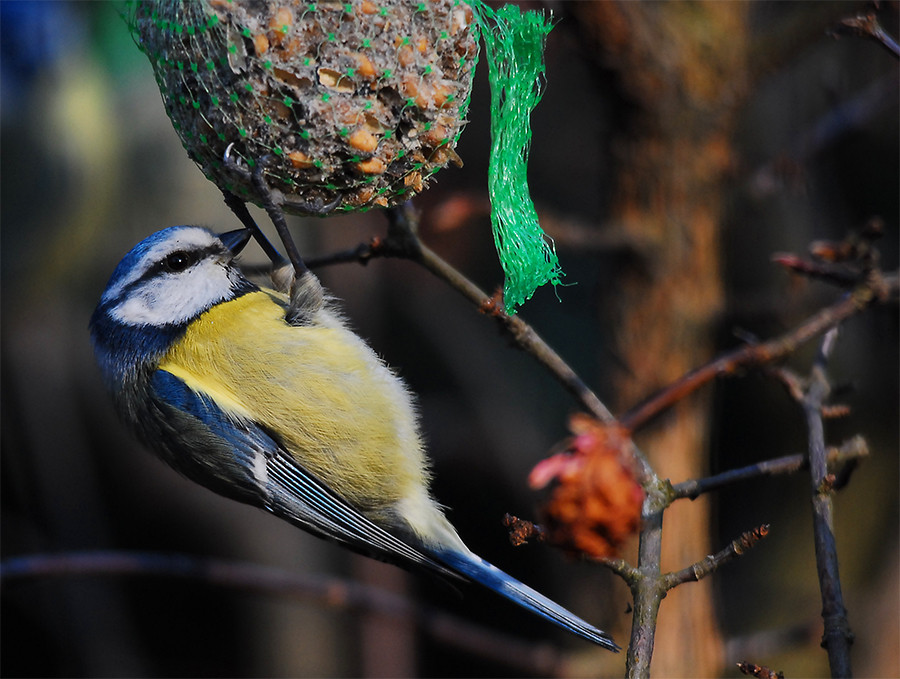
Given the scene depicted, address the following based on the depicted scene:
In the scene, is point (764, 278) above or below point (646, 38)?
above

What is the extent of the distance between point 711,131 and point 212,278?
130 centimetres

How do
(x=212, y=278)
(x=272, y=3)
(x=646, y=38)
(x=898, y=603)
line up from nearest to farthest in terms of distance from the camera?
(x=272, y=3)
(x=212, y=278)
(x=646, y=38)
(x=898, y=603)

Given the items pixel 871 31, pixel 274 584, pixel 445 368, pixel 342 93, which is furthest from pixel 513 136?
pixel 445 368

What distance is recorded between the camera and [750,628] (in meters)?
3.31

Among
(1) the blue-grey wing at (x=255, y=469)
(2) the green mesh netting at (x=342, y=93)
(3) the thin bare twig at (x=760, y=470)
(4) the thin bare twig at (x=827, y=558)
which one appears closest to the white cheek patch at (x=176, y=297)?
(1) the blue-grey wing at (x=255, y=469)

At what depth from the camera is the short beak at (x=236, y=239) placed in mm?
1860

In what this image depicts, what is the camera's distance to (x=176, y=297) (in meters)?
1.92

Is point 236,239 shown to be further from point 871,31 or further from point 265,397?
point 871,31

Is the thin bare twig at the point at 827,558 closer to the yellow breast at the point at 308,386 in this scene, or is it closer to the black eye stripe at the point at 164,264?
the yellow breast at the point at 308,386

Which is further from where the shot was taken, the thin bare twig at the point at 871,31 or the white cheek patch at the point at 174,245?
the white cheek patch at the point at 174,245

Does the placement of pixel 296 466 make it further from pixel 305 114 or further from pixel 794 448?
pixel 794 448

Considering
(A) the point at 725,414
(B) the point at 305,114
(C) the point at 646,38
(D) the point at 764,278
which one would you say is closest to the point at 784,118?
(D) the point at 764,278

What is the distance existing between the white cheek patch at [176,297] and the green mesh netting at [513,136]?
2.35ft

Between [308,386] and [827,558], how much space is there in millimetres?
1100
